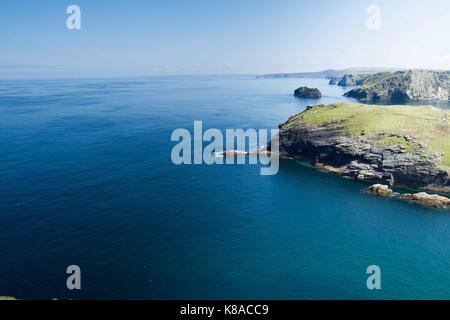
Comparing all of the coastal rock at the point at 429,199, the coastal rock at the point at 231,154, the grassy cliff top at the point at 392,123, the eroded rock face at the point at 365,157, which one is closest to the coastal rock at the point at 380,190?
the coastal rock at the point at 429,199

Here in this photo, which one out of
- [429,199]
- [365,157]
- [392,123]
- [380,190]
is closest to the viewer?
[429,199]

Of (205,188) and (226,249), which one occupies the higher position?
(205,188)

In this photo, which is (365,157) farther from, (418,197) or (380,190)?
(418,197)

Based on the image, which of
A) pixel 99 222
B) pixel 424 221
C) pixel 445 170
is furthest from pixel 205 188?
pixel 445 170

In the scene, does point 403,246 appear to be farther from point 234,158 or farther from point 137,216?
point 234,158

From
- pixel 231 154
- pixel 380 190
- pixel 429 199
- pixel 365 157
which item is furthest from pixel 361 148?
pixel 231 154

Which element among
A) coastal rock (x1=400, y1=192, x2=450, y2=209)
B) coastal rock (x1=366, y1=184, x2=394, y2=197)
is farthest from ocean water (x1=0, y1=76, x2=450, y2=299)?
coastal rock (x1=366, y1=184, x2=394, y2=197)

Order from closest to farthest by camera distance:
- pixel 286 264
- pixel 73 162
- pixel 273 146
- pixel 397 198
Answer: pixel 286 264 → pixel 397 198 → pixel 73 162 → pixel 273 146
